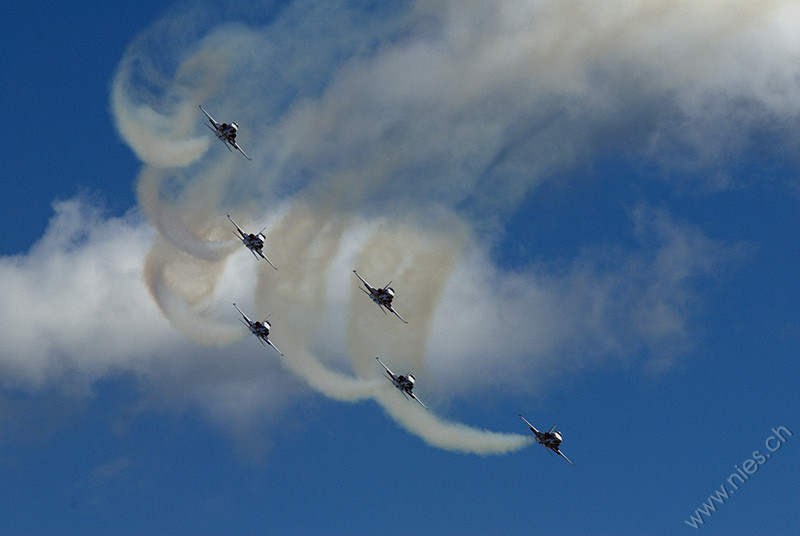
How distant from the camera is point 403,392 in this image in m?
106

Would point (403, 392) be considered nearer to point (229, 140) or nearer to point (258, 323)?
point (258, 323)

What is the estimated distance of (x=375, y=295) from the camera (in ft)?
343

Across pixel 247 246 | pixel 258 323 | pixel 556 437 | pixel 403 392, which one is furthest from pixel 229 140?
pixel 556 437

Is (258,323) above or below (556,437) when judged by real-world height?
below

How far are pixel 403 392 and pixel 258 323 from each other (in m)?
16.5

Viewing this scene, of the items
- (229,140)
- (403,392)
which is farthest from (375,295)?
(229,140)

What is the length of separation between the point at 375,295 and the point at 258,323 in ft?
43.6

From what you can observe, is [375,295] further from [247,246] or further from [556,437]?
[556,437]

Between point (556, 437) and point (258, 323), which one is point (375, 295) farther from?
point (556, 437)

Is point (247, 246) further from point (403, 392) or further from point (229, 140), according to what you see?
point (403, 392)

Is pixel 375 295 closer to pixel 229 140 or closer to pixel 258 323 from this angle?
pixel 258 323

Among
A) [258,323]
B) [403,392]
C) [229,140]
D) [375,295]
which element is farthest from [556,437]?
[229,140]

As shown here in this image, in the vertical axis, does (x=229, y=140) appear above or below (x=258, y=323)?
above

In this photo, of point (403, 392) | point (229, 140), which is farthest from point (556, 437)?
point (229, 140)
